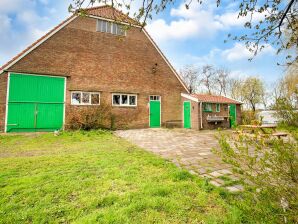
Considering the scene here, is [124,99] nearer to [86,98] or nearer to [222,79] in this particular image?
[86,98]

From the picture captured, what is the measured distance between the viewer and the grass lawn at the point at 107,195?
8.12 ft

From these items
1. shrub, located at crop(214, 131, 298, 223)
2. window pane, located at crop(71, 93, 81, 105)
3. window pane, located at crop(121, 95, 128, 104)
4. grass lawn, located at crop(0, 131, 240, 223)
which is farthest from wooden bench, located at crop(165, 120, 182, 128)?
shrub, located at crop(214, 131, 298, 223)

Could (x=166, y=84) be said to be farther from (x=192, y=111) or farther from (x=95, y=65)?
(x=95, y=65)

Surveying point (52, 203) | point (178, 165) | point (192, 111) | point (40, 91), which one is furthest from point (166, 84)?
point (52, 203)

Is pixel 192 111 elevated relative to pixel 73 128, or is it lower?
elevated

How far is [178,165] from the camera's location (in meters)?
4.81

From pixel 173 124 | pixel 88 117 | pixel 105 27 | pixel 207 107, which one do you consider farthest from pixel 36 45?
pixel 207 107

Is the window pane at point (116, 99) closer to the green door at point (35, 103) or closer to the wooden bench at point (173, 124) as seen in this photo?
the green door at point (35, 103)

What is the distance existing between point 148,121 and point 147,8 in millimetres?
12660

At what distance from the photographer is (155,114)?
16.2m

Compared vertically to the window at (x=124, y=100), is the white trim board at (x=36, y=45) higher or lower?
higher

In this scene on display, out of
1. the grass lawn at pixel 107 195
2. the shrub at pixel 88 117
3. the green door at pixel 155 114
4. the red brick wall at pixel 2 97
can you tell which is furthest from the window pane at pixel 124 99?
the grass lawn at pixel 107 195

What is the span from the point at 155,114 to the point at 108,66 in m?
5.81

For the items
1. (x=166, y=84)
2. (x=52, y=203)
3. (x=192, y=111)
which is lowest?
(x=52, y=203)
